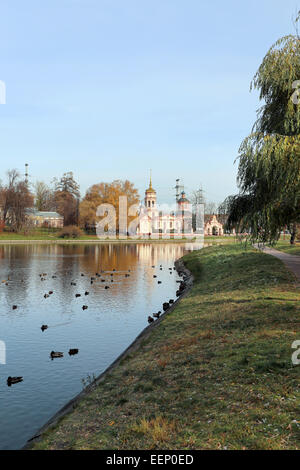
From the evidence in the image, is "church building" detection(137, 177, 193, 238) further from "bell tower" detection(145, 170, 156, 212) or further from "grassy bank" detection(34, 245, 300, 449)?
"grassy bank" detection(34, 245, 300, 449)

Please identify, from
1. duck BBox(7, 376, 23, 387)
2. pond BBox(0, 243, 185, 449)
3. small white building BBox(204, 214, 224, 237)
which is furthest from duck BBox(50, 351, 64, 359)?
small white building BBox(204, 214, 224, 237)

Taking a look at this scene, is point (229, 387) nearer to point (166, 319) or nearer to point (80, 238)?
point (166, 319)

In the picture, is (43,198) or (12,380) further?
(43,198)

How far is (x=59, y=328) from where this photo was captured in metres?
20.8

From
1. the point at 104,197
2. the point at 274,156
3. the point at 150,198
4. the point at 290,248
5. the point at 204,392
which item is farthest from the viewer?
the point at 150,198

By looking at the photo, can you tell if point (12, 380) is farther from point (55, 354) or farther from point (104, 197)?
point (104, 197)

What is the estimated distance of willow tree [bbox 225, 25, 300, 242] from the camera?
40.7ft

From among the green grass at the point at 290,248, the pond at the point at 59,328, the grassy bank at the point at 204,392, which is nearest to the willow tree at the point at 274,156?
the grassy bank at the point at 204,392

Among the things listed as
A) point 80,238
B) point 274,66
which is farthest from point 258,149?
point 80,238

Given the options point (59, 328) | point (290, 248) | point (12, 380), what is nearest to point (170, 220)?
point (290, 248)

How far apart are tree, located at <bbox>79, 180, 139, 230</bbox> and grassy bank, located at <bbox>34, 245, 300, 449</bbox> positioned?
302 feet

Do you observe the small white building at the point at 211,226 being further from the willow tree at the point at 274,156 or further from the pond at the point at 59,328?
the willow tree at the point at 274,156

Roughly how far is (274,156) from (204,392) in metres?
7.33

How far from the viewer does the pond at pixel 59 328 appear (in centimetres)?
1204
